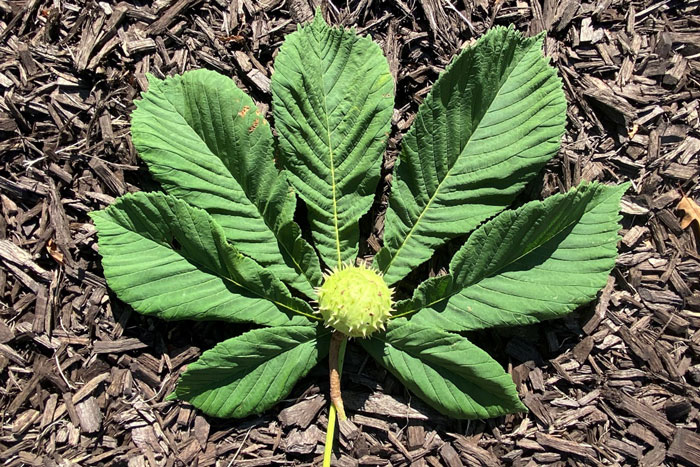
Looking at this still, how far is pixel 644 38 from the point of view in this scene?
2.39 meters

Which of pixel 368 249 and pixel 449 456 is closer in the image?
pixel 449 456

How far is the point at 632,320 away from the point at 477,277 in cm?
66

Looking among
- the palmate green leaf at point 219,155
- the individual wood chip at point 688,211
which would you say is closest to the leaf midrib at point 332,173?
the palmate green leaf at point 219,155

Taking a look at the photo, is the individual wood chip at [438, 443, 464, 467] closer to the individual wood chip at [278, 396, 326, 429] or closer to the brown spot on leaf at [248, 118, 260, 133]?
the individual wood chip at [278, 396, 326, 429]

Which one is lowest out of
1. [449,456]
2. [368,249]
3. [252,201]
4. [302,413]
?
[449,456]

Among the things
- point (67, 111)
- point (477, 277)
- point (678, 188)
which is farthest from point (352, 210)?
point (678, 188)

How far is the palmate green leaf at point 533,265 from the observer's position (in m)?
2.08

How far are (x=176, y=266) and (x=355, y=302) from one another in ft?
2.02

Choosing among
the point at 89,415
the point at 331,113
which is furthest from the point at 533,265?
the point at 89,415

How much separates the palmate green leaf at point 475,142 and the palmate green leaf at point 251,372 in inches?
16.2

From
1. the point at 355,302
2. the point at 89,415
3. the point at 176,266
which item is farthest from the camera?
the point at 89,415

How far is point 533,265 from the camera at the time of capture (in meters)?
2.11

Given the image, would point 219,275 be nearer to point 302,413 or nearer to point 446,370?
point 302,413

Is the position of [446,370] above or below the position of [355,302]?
below
